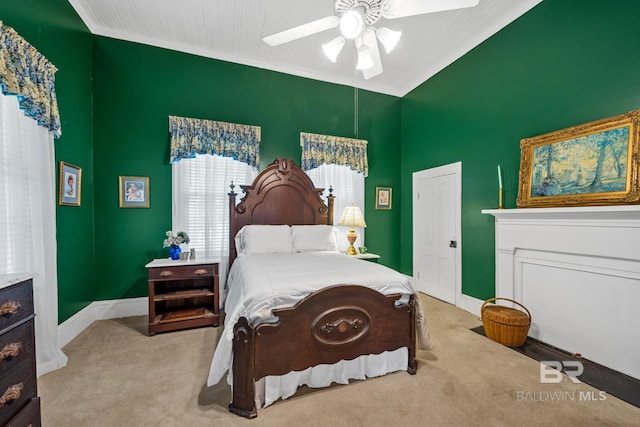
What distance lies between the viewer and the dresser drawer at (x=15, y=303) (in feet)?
3.68

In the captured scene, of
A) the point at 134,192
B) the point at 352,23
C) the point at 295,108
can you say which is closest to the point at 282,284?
the point at 352,23

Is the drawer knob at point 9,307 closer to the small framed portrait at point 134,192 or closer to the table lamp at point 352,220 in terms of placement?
the small framed portrait at point 134,192

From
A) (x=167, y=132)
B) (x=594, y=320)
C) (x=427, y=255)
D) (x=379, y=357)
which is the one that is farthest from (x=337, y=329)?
(x=167, y=132)

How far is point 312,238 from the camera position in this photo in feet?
11.3

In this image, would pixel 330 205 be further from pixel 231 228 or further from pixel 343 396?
pixel 343 396

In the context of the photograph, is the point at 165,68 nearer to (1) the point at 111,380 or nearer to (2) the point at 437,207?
(1) the point at 111,380

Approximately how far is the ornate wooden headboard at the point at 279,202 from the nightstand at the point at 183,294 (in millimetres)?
512

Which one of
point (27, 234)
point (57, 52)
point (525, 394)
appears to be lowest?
point (525, 394)

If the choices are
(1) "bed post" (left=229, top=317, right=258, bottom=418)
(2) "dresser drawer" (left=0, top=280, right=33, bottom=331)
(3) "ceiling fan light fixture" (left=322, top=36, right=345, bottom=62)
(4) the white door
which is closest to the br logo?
(4) the white door

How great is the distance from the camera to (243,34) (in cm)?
320

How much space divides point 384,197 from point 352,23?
3.08m

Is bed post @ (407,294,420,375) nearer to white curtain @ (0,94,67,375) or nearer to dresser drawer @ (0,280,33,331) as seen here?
dresser drawer @ (0,280,33,331)

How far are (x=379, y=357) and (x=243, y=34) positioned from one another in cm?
378

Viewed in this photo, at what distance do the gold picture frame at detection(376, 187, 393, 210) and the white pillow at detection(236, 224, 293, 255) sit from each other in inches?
72.6
